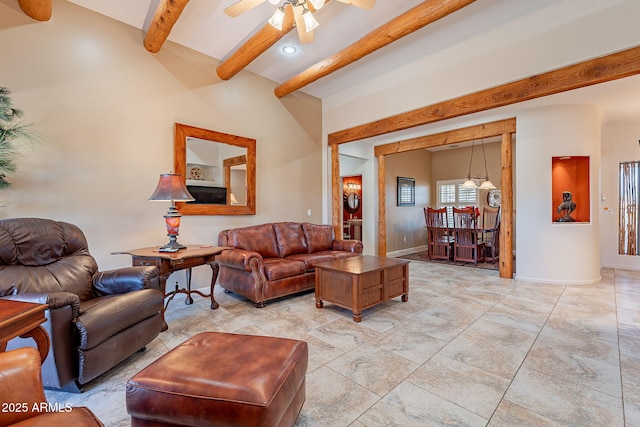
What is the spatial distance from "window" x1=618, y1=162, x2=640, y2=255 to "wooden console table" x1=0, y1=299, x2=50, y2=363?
26.0 feet

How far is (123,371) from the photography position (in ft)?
6.61

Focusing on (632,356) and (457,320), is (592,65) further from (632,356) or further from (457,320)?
(457,320)

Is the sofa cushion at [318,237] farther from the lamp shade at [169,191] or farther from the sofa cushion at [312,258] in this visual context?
the lamp shade at [169,191]

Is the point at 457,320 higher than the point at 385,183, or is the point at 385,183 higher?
the point at 385,183

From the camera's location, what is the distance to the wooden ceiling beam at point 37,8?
2605 mm

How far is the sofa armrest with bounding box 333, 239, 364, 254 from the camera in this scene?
4.44 meters

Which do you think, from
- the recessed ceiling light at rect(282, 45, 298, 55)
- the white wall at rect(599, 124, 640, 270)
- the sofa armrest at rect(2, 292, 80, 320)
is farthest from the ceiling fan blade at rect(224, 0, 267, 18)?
the white wall at rect(599, 124, 640, 270)

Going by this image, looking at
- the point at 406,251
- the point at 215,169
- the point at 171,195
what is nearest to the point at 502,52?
the point at 215,169

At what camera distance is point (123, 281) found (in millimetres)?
2324

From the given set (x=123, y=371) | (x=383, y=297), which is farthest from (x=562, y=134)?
(x=123, y=371)

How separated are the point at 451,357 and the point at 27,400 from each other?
2.34m

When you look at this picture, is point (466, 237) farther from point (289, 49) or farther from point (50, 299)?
point (50, 299)

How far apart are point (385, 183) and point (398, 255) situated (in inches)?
72.3

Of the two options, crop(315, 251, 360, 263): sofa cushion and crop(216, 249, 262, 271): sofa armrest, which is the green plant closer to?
crop(216, 249, 262, 271): sofa armrest
